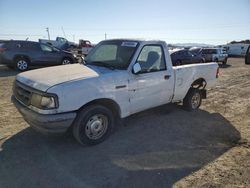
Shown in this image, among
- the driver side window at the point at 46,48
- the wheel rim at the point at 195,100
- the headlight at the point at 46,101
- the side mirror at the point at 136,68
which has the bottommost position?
the wheel rim at the point at 195,100

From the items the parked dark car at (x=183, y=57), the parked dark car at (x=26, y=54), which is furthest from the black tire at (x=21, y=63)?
the parked dark car at (x=183, y=57)

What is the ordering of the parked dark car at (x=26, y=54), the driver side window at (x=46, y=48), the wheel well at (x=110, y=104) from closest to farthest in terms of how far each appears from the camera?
1. the wheel well at (x=110, y=104)
2. the parked dark car at (x=26, y=54)
3. the driver side window at (x=46, y=48)

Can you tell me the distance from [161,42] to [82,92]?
2.40 meters

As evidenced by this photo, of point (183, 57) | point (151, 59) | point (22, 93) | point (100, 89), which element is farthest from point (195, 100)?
point (183, 57)

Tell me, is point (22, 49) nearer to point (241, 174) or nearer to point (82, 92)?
point (82, 92)

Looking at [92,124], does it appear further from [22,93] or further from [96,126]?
[22,93]

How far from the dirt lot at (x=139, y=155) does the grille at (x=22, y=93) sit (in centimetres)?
81

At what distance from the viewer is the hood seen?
13.0ft

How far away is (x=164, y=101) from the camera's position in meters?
5.67

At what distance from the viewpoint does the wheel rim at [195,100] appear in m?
6.74

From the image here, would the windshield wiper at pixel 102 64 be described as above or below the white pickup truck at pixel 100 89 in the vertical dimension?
above

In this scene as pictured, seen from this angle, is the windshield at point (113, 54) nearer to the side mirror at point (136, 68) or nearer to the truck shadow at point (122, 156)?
the side mirror at point (136, 68)

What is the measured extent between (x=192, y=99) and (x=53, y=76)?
12.9ft

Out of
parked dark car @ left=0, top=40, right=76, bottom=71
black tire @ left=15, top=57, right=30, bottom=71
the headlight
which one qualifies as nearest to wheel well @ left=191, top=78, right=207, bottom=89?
the headlight
